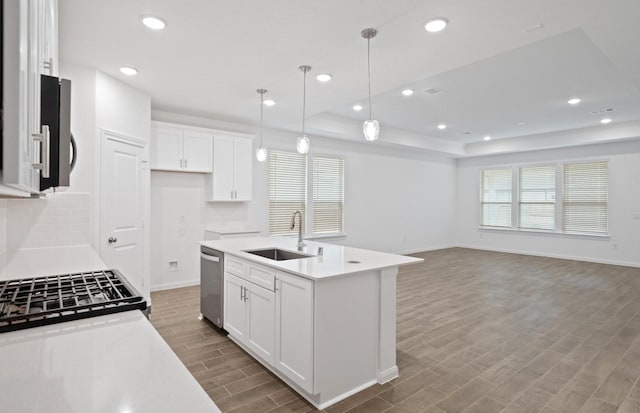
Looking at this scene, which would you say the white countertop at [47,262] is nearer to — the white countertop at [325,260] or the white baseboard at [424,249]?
the white countertop at [325,260]

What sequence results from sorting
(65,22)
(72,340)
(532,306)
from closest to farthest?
(72,340) → (65,22) → (532,306)

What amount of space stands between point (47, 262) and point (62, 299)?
1111 mm

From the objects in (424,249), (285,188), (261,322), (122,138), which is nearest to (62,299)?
(261,322)

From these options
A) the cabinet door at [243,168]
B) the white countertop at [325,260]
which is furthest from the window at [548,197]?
the white countertop at [325,260]

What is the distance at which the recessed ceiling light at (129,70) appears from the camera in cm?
355

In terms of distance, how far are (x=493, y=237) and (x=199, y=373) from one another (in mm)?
9188

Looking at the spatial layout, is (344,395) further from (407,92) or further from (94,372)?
(407,92)

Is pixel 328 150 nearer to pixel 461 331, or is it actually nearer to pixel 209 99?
pixel 209 99

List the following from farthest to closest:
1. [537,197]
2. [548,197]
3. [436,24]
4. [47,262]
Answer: [537,197] < [548,197] < [436,24] < [47,262]

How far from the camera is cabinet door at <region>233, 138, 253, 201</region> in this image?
562 cm

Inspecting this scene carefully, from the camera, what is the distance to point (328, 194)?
23.8ft

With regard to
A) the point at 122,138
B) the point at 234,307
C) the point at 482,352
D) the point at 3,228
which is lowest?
the point at 482,352

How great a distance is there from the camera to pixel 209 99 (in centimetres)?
461

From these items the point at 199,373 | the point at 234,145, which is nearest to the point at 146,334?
the point at 199,373
